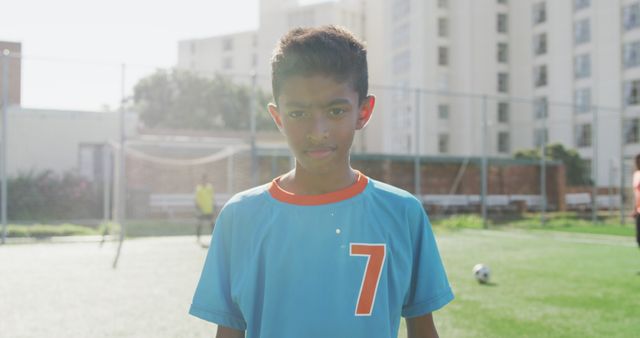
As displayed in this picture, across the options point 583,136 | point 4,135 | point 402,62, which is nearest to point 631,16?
point 583,136

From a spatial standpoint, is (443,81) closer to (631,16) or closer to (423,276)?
(631,16)

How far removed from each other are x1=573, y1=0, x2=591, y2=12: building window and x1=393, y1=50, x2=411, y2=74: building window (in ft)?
32.8

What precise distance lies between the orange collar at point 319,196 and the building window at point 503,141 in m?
36.9

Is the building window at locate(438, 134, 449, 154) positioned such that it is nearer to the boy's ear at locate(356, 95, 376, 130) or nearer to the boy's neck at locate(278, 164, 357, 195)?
the boy's ear at locate(356, 95, 376, 130)

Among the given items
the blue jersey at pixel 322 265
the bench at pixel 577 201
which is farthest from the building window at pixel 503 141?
the blue jersey at pixel 322 265

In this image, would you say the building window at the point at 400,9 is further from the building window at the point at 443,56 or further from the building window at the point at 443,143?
the building window at the point at 443,143

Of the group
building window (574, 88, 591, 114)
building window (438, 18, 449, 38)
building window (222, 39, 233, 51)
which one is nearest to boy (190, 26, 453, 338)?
building window (574, 88, 591, 114)

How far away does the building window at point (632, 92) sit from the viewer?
30000 millimetres

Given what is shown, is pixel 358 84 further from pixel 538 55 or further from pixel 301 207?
pixel 538 55

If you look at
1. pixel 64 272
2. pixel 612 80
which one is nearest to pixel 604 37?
pixel 612 80

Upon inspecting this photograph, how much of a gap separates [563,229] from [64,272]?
1193cm

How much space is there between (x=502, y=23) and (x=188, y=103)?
20370mm

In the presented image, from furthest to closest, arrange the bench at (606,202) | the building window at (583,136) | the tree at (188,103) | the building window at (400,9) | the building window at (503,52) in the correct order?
1. the building window at (400,9)
2. the tree at (188,103)
3. the building window at (503,52)
4. the building window at (583,136)
5. the bench at (606,202)

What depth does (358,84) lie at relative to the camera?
5.47 ft
